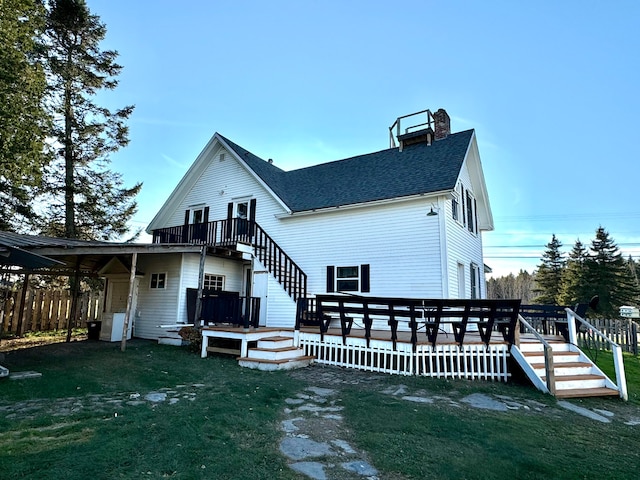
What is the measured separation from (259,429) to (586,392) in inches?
240

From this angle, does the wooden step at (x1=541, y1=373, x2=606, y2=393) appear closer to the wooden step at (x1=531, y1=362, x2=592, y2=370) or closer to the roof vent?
the wooden step at (x1=531, y1=362, x2=592, y2=370)

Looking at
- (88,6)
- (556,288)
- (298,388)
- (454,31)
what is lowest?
(298,388)

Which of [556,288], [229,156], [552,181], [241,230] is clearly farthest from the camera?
[556,288]

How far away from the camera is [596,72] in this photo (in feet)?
40.3

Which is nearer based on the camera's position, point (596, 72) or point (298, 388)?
point (298, 388)

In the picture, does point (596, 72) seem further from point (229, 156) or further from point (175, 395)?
point (175, 395)

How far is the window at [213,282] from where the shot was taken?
14.0 metres

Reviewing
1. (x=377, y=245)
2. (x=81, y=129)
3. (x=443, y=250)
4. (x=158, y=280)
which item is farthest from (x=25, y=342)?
(x=443, y=250)

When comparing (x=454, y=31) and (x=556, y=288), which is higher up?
(x=454, y=31)

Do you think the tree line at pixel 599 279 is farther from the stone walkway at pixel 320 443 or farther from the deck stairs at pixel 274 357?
the stone walkway at pixel 320 443

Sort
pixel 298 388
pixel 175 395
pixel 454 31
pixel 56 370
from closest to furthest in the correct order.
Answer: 1. pixel 175 395
2. pixel 298 388
3. pixel 56 370
4. pixel 454 31

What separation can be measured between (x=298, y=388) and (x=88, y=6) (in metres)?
20.2

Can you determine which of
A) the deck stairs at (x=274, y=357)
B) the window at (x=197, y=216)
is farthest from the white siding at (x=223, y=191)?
the deck stairs at (x=274, y=357)

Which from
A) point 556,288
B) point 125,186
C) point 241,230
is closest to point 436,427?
point 241,230
